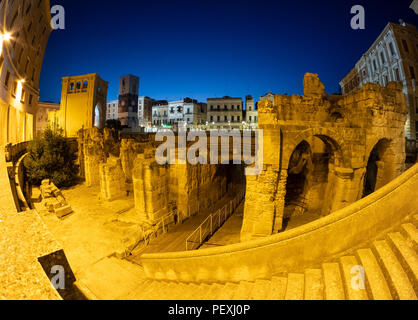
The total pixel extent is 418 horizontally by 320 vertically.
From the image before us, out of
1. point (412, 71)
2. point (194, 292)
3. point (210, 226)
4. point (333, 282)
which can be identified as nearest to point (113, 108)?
point (210, 226)

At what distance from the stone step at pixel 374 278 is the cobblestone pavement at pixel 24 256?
13.9 ft

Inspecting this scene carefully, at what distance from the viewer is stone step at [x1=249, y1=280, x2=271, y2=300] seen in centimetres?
370

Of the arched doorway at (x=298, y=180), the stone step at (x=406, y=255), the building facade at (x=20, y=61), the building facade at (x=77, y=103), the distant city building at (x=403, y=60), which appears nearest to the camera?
the stone step at (x=406, y=255)

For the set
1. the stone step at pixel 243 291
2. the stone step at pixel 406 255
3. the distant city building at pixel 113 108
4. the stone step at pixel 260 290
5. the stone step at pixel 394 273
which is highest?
the distant city building at pixel 113 108

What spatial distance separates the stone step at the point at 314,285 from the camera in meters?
3.27

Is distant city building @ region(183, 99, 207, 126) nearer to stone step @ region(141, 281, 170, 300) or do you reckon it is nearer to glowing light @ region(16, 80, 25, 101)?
glowing light @ region(16, 80, 25, 101)

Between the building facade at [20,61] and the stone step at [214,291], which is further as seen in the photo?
the building facade at [20,61]

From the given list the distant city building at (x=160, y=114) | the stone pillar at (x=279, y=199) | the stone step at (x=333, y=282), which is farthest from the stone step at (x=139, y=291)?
the distant city building at (x=160, y=114)

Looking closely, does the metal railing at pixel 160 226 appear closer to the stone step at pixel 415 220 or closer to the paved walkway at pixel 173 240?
the paved walkway at pixel 173 240

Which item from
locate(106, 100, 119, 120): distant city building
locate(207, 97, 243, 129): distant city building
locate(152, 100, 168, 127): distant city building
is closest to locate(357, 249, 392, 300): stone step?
locate(207, 97, 243, 129): distant city building

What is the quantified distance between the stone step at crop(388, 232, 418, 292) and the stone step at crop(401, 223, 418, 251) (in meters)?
0.08

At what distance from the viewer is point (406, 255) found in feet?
10.2

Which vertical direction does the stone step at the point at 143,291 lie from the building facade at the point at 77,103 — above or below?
below

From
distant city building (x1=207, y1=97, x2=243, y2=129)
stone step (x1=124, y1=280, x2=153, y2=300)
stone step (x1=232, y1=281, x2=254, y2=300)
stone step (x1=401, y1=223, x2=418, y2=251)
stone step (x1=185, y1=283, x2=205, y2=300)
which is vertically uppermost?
distant city building (x1=207, y1=97, x2=243, y2=129)
